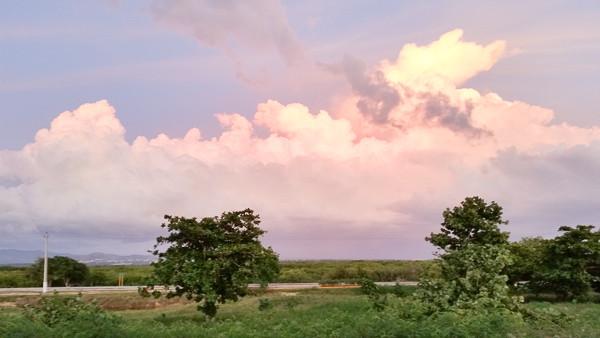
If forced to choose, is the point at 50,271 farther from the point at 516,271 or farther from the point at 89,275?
the point at 516,271

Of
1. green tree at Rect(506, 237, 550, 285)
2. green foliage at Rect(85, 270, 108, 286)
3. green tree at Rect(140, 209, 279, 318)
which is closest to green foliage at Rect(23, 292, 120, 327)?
green tree at Rect(140, 209, 279, 318)

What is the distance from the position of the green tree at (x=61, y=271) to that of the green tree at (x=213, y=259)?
34.6 m

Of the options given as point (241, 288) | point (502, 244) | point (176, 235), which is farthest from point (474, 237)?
point (176, 235)

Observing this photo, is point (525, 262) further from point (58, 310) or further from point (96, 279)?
point (96, 279)

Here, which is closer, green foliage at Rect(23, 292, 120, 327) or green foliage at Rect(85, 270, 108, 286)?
green foliage at Rect(23, 292, 120, 327)

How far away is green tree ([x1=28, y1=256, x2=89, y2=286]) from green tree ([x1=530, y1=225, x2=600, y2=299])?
131ft

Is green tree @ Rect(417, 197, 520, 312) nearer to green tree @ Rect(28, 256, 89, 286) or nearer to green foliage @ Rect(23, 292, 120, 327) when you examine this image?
green foliage @ Rect(23, 292, 120, 327)

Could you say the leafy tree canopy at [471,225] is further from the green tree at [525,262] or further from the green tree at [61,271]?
the green tree at [61,271]

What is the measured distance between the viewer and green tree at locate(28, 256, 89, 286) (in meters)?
50.6

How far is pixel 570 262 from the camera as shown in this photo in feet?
104

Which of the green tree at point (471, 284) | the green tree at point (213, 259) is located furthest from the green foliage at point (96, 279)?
the green tree at point (471, 284)

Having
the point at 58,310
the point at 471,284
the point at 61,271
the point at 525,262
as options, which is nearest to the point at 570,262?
the point at 525,262

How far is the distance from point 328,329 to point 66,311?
775 cm

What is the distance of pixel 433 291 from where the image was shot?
1823cm
